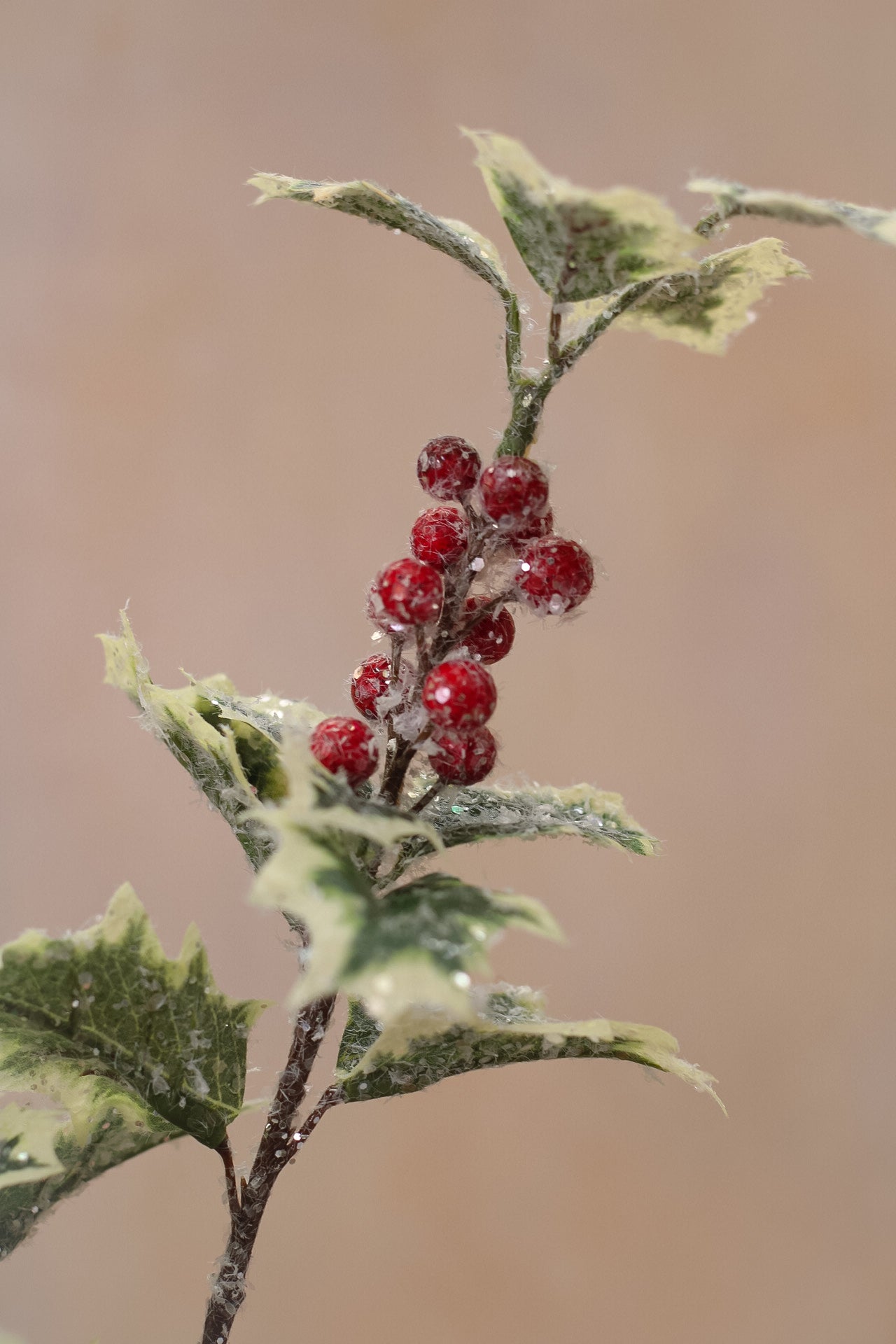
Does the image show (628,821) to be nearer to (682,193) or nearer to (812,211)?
(812,211)

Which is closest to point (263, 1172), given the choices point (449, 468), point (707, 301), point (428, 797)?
point (428, 797)

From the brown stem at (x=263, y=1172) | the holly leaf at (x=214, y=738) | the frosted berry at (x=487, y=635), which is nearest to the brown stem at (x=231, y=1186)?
the brown stem at (x=263, y=1172)

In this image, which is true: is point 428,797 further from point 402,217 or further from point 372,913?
point 402,217

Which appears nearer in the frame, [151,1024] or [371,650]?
[151,1024]

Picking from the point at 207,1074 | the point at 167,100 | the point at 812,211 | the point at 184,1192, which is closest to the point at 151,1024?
the point at 207,1074

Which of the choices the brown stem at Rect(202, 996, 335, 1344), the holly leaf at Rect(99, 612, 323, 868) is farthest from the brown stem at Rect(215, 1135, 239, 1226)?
the holly leaf at Rect(99, 612, 323, 868)

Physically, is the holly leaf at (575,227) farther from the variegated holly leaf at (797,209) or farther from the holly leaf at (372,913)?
the holly leaf at (372,913)

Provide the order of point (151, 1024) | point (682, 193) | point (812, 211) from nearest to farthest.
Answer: point (812, 211) < point (151, 1024) < point (682, 193)
